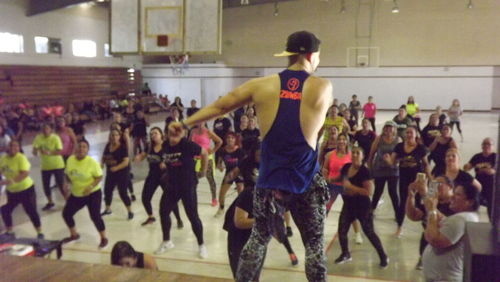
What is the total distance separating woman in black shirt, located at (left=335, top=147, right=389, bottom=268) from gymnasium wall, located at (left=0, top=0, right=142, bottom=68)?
1918cm

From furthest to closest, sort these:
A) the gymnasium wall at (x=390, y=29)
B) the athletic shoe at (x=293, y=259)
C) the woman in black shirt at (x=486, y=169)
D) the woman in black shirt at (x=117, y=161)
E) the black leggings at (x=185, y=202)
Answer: the gymnasium wall at (x=390, y=29)
the woman in black shirt at (x=117, y=161)
the woman in black shirt at (x=486, y=169)
the black leggings at (x=185, y=202)
the athletic shoe at (x=293, y=259)

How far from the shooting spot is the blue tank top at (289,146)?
2.52 metres

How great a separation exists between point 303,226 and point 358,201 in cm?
362

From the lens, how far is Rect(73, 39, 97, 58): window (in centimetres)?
2486

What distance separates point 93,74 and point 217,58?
28.4 ft

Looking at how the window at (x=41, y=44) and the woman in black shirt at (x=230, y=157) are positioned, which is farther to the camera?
the window at (x=41, y=44)

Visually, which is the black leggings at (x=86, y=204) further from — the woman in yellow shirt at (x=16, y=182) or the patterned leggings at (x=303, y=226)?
the patterned leggings at (x=303, y=226)

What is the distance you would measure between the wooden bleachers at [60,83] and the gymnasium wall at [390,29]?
8417 millimetres

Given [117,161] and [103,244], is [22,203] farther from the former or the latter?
[117,161]

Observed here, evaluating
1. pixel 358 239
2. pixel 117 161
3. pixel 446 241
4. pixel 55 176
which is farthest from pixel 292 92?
pixel 55 176

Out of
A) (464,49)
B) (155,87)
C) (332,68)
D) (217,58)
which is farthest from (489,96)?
(155,87)

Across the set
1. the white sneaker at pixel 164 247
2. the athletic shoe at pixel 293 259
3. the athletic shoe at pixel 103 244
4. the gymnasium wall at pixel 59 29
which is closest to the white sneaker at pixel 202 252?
the white sneaker at pixel 164 247

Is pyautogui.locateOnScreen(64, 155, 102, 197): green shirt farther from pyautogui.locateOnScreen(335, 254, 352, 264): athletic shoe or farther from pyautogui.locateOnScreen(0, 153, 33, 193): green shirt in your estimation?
pyautogui.locateOnScreen(335, 254, 352, 264): athletic shoe

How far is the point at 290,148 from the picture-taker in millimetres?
2531
